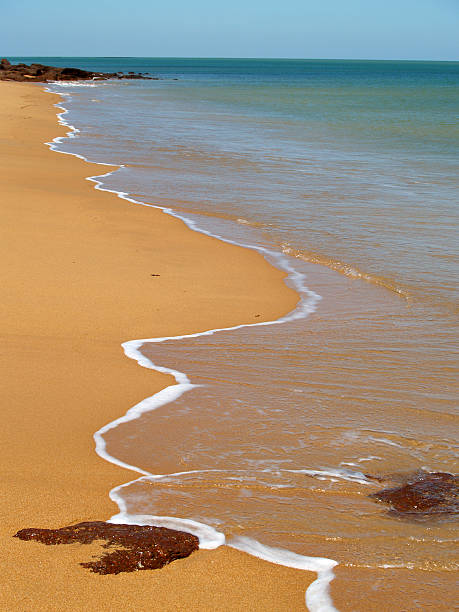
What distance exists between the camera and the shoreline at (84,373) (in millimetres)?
2605

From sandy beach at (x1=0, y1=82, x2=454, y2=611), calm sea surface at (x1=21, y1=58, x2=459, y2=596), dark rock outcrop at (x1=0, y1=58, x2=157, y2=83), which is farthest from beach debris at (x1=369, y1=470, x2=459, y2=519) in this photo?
dark rock outcrop at (x1=0, y1=58, x2=157, y2=83)

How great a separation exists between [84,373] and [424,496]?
2.33 meters

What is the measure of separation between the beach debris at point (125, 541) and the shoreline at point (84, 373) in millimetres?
46

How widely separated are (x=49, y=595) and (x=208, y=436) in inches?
59.6

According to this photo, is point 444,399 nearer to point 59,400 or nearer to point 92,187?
point 59,400

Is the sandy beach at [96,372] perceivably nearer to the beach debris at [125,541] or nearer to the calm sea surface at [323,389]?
the beach debris at [125,541]

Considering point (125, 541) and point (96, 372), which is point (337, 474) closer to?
point (125, 541)

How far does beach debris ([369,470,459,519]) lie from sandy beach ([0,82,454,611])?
454 mm

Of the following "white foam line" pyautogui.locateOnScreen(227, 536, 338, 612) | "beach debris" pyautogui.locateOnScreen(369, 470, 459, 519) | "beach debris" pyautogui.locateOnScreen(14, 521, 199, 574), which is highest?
"beach debris" pyautogui.locateOnScreen(369, 470, 459, 519)

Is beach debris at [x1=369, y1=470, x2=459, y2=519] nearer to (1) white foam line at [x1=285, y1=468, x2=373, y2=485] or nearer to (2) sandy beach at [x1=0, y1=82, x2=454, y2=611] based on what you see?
(1) white foam line at [x1=285, y1=468, x2=373, y2=485]

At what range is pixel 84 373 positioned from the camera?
4.62m

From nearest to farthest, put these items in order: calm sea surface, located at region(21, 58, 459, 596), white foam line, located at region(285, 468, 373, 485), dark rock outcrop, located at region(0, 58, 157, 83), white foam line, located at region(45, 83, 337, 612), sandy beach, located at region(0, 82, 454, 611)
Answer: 1. sandy beach, located at region(0, 82, 454, 611)
2. white foam line, located at region(45, 83, 337, 612)
3. calm sea surface, located at region(21, 58, 459, 596)
4. white foam line, located at region(285, 468, 373, 485)
5. dark rock outcrop, located at region(0, 58, 157, 83)

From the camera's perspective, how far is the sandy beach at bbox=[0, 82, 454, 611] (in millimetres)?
2596

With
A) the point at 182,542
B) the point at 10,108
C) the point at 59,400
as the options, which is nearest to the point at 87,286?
the point at 59,400
